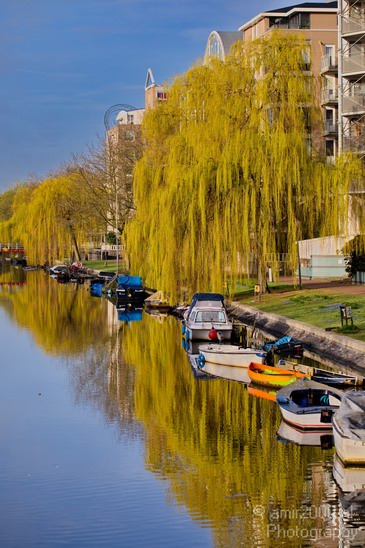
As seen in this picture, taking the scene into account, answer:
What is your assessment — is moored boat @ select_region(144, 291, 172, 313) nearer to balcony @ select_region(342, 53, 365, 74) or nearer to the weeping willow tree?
balcony @ select_region(342, 53, 365, 74)

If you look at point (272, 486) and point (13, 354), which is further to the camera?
point (13, 354)

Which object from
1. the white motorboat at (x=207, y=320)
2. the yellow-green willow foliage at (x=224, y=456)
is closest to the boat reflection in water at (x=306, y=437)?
the yellow-green willow foliage at (x=224, y=456)

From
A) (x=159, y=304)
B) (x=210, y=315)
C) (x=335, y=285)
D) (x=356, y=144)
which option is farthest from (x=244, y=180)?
(x=356, y=144)

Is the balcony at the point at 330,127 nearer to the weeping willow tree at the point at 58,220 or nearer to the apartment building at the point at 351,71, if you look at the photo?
the apartment building at the point at 351,71

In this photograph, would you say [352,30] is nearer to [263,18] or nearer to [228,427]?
[263,18]

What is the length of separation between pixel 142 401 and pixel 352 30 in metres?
44.0

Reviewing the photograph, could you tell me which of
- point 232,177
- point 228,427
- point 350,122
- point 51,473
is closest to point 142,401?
point 228,427

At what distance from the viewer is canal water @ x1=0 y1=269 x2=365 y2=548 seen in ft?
51.2

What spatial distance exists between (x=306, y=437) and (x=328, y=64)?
53534mm

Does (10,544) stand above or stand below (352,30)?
below

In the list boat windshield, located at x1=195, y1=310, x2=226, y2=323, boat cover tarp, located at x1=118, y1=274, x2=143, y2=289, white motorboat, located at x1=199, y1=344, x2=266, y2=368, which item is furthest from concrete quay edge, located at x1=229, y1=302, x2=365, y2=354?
boat cover tarp, located at x1=118, y1=274, x2=143, y2=289

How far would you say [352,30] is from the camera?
64812 mm

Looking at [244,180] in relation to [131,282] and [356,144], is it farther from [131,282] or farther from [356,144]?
[131,282]

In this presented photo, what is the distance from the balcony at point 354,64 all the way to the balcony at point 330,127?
6319 millimetres
